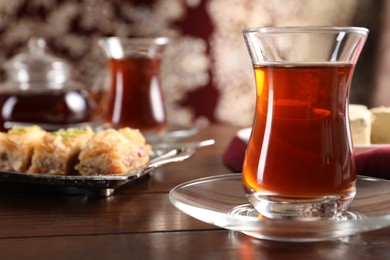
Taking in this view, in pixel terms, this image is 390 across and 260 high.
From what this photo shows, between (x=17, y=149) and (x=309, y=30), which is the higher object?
(x=309, y=30)

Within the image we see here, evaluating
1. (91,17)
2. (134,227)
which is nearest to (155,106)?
(134,227)

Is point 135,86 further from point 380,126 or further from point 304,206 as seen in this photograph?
point 304,206

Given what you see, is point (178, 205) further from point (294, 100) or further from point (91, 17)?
point (91, 17)

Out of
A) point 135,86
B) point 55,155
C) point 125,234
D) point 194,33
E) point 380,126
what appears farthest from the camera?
point 194,33

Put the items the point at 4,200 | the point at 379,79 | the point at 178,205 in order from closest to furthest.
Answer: the point at 178,205 < the point at 4,200 < the point at 379,79

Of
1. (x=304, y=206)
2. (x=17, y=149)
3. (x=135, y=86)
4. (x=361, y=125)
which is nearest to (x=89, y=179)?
(x=17, y=149)

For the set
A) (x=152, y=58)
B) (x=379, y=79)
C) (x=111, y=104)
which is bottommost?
(x=379, y=79)

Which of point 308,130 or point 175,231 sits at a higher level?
point 308,130
